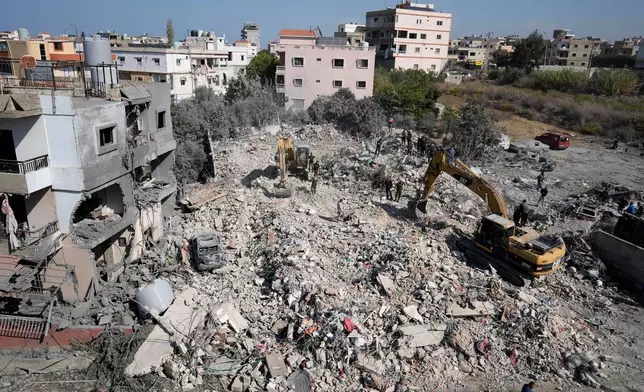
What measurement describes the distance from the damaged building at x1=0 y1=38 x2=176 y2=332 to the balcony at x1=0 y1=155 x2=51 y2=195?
3cm

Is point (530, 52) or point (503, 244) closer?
point (503, 244)

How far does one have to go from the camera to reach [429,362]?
1077 centimetres

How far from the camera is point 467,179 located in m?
14.9

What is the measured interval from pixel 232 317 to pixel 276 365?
6.98 feet

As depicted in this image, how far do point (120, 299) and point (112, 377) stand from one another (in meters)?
3.10

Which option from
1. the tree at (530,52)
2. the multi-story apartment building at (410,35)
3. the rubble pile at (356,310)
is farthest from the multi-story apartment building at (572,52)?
the rubble pile at (356,310)

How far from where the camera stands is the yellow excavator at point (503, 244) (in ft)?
42.2

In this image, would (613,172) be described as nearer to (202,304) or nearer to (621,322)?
(621,322)

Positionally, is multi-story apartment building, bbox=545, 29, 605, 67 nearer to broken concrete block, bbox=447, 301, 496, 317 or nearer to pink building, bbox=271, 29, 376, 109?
pink building, bbox=271, 29, 376, 109

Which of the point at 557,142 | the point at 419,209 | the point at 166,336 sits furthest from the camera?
the point at 557,142

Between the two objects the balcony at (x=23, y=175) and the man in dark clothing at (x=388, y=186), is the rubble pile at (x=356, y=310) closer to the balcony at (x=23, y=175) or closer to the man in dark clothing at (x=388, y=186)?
the man in dark clothing at (x=388, y=186)

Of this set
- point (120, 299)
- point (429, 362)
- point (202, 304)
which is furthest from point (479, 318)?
point (120, 299)

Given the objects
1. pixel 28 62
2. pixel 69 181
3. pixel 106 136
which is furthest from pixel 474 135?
pixel 28 62

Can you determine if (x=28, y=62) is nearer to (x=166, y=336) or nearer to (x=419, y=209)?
(x=166, y=336)
